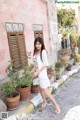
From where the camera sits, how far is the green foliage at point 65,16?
18.5 m

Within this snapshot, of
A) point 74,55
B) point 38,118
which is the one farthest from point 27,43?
point 74,55

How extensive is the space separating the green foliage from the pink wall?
1157 cm

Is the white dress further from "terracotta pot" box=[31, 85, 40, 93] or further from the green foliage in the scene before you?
the green foliage

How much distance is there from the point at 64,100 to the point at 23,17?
265 cm

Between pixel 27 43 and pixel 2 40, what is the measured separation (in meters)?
1.26

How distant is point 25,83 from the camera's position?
4.81 m

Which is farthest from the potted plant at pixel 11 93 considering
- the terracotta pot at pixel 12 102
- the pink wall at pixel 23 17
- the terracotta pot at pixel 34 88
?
the terracotta pot at pixel 34 88

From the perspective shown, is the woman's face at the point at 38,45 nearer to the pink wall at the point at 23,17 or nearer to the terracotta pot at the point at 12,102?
the pink wall at the point at 23,17

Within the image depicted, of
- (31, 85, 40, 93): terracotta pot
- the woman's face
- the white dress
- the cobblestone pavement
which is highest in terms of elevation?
the woman's face

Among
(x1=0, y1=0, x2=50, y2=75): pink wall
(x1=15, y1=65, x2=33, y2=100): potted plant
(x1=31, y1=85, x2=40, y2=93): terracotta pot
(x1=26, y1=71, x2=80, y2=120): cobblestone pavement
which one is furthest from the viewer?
(x1=31, y1=85, x2=40, y2=93): terracotta pot

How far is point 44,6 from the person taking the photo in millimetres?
7195

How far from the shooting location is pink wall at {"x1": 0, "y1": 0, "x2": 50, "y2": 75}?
4.84 m

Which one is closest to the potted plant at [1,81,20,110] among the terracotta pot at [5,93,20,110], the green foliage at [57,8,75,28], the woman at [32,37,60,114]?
the terracotta pot at [5,93,20,110]

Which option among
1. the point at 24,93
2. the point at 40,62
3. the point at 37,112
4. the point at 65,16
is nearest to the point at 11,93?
the point at 24,93
